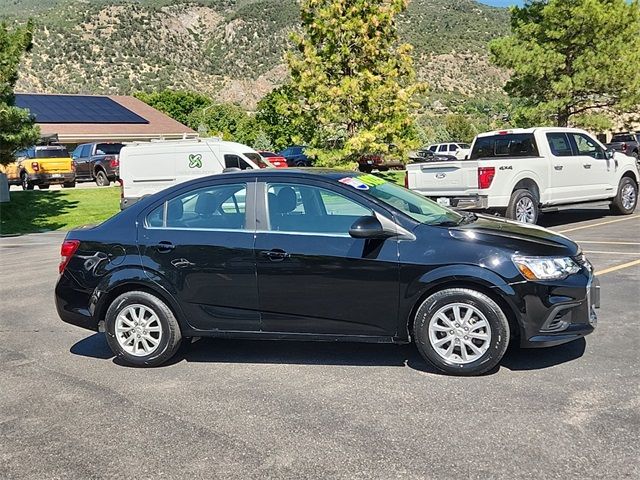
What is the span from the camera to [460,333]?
4.98 m

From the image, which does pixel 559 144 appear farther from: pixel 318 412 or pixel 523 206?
pixel 318 412

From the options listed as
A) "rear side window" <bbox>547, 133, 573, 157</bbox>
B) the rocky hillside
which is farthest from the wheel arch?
the rocky hillside

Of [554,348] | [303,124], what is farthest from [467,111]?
[554,348]

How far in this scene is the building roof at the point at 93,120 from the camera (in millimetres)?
40897

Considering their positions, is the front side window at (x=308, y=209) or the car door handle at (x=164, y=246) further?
the car door handle at (x=164, y=246)

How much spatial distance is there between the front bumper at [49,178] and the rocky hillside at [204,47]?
2400 inches

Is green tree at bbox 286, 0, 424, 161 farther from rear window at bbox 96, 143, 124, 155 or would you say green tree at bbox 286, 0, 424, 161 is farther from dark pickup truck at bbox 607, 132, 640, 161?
dark pickup truck at bbox 607, 132, 640, 161

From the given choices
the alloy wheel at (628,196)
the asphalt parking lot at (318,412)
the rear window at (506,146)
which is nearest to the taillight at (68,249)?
the asphalt parking lot at (318,412)

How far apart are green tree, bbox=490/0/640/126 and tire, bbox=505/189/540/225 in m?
17.9

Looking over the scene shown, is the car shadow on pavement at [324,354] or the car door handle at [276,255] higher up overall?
the car door handle at [276,255]

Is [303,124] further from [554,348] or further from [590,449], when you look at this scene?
[590,449]

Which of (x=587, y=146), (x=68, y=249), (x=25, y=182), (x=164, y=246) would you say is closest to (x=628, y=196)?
(x=587, y=146)

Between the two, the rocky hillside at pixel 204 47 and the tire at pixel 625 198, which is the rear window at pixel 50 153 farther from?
the rocky hillside at pixel 204 47

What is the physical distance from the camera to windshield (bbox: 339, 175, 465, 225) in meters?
5.40
